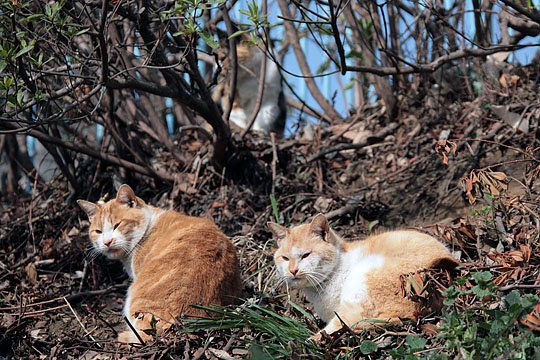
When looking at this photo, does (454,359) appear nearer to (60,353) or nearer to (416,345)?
(416,345)

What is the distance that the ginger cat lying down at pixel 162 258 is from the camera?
4016 millimetres

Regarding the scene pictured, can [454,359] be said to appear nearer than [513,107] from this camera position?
Yes

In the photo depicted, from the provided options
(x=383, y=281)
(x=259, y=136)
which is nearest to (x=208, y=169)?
(x=259, y=136)

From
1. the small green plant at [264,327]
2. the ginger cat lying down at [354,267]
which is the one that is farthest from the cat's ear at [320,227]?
the small green plant at [264,327]

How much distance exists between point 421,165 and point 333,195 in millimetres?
793

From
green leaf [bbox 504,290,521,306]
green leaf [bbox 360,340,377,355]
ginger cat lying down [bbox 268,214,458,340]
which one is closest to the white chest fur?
ginger cat lying down [bbox 268,214,458,340]

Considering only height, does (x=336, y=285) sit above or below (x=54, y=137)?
below

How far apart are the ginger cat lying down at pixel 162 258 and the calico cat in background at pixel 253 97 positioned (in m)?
3.10

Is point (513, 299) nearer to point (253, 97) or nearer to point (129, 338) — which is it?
point (129, 338)

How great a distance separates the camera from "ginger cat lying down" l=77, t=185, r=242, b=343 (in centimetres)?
402

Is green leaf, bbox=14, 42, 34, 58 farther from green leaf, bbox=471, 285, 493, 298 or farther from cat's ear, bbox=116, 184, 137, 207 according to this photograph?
green leaf, bbox=471, 285, 493, 298

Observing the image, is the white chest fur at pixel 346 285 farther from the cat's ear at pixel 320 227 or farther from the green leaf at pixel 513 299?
the green leaf at pixel 513 299

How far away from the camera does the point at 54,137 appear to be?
5.63m

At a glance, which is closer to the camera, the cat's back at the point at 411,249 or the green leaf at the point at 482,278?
the green leaf at the point at 482,278
